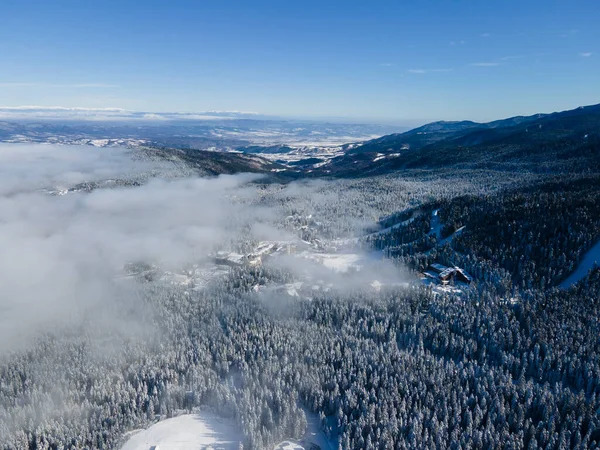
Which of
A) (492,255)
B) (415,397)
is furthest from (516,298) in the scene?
(415,397)

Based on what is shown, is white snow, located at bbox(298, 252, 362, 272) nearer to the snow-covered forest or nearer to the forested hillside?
the snow-covered forest

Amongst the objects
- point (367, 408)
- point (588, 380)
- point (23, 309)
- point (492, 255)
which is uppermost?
point (492, 255)

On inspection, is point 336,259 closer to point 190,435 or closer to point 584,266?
point 584,266

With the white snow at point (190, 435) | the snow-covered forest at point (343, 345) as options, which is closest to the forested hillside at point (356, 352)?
the snow-covered forest at point (343, 345)

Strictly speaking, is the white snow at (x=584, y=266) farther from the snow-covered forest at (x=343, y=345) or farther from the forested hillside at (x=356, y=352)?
the forested hillside at (x=356, y=352)

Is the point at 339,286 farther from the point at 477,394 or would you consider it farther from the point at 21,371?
the point at 21,371

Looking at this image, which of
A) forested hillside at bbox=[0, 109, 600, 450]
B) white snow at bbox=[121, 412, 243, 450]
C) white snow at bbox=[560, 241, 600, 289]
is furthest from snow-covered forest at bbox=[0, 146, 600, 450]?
A: white snow at bbox=[121, 412, 243, 450]

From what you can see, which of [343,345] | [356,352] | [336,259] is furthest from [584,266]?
[336,259]
